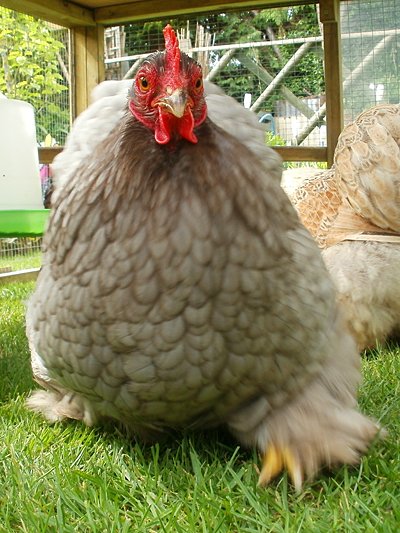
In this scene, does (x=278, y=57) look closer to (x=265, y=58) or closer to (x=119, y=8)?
(x=265, y=58)

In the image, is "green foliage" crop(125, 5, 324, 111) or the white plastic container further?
"green foliage" crop(125, 5, 324, 111)

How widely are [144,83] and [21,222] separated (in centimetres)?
104

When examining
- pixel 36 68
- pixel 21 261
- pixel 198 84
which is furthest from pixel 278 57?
pixel 198 84

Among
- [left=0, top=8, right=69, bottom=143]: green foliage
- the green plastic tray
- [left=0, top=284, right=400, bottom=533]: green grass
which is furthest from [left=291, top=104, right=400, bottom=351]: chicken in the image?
[left=0, top=8, right=69, bottom=143]: green foliage

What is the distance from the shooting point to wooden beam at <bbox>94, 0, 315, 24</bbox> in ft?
11.1

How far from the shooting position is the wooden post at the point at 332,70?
3.23 m

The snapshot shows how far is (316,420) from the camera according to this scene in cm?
122

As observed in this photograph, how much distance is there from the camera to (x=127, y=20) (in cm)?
367

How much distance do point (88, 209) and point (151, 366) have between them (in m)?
0.32

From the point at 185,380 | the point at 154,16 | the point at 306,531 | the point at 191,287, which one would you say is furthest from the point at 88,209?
the point at 154,16

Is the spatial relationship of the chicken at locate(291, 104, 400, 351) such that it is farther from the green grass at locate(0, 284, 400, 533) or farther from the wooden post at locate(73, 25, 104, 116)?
the wooden post at locate(73, 25, 104, 116)

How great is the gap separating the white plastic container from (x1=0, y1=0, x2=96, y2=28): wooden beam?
2.74ft

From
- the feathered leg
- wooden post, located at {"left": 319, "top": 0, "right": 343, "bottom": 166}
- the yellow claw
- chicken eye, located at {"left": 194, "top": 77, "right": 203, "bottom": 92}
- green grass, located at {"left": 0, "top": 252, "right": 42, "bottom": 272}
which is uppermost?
wooden post, located at {"left": 319, "top": 0, "right": 343, "bottom": 166}

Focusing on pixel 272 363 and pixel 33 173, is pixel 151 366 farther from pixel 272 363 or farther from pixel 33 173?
pixel 33 173
